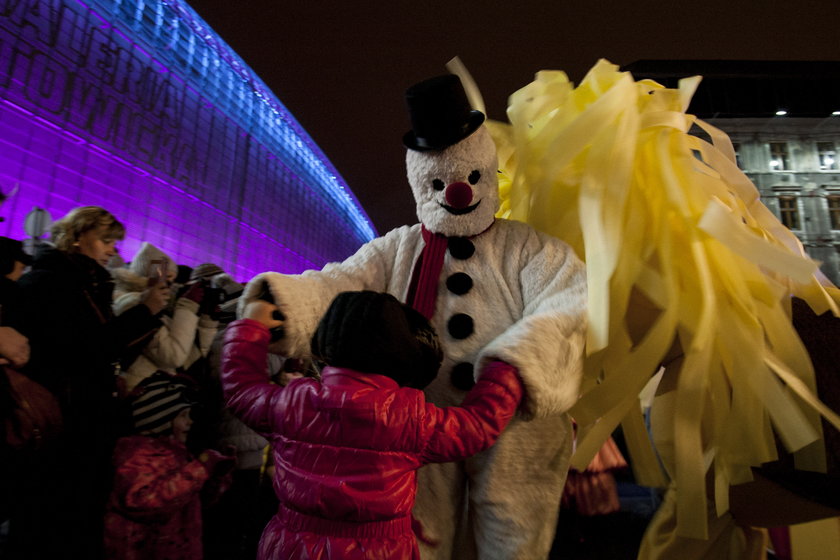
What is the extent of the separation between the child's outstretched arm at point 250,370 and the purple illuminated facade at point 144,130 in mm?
2037

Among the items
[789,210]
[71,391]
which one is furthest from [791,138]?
[71,391]

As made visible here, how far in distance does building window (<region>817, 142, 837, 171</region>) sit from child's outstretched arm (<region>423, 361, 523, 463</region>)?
12572mm

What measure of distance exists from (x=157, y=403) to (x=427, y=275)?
49.3 inches

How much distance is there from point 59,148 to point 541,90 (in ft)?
8.81

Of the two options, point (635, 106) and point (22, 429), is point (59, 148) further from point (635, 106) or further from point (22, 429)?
point (635, 106)

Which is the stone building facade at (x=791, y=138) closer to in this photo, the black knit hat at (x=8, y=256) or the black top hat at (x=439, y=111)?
the black top hat at (x=439, y=111)

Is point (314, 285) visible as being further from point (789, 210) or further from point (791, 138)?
point (791, 138)

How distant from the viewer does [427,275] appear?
1167mm

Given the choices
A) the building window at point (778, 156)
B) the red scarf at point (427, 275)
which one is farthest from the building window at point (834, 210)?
the red scarf at point (427, 275)

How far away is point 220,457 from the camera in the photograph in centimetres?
171

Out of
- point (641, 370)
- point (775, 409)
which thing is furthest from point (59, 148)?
point (775, 409)

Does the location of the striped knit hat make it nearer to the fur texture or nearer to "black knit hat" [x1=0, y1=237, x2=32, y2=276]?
"black knit hat" [x1=0, y1=237, x2=32, y2=276]

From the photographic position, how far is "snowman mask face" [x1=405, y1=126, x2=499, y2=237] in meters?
1.17

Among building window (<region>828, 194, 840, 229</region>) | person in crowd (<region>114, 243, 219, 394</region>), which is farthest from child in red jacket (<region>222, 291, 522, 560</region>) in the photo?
building window (<region>828, 194, 840, 229</region>)
